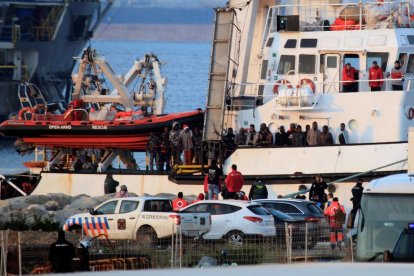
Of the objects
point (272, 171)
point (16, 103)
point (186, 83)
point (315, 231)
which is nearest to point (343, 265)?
point (315, 231)

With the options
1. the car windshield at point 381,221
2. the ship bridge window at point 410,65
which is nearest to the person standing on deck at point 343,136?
the ship bridge window at point 410,65

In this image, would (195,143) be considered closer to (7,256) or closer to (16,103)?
(7,256)

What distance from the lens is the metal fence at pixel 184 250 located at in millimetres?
19891

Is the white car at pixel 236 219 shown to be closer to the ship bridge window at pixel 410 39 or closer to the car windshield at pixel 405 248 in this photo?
the car windshield at pixel 405 248

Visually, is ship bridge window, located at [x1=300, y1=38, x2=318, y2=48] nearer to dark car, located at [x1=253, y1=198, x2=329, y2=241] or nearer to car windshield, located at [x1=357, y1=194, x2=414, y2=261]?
dark car, located at [x1=253, y1=198, x2=329, y2=241]

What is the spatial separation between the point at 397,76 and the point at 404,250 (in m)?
13.6

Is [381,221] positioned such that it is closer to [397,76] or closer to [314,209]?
[314,209]

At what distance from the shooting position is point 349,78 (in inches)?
1193

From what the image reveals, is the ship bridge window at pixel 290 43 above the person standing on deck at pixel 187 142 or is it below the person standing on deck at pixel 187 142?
above

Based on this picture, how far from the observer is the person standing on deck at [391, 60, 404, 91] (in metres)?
→ 30.1

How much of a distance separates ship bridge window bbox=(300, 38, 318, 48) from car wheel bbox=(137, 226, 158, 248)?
300 inches

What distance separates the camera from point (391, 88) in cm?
3020

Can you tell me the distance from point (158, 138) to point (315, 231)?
9420mm

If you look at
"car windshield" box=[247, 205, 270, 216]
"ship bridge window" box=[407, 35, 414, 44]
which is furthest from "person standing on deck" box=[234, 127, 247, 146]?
"car windshield" box=[247, 205, 270, 216]
